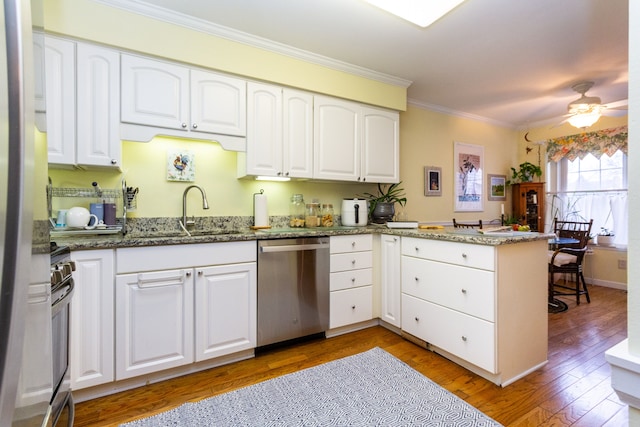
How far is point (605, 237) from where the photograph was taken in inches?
160

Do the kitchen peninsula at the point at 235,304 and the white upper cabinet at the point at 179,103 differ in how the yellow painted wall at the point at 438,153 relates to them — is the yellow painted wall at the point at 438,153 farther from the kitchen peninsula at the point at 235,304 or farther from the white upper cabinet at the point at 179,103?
the white upper cabinet at the point at 179,103

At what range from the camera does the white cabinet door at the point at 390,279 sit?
2.54m

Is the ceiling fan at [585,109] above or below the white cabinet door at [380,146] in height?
above

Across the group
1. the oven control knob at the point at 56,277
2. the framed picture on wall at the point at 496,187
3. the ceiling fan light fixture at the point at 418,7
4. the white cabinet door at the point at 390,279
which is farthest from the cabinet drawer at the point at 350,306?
the framed picture on wall at the point at 496,187

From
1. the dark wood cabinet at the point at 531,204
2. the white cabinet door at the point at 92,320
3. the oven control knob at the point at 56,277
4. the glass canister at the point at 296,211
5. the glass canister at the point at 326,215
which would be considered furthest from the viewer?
the dark wood cabinet at the point at 531,204

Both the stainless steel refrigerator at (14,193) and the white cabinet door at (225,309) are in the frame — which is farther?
the white cabinet door at (225,309)

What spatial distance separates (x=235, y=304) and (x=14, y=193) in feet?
6.07

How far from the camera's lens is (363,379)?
6.22 ft

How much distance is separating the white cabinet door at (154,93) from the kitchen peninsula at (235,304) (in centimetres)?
84

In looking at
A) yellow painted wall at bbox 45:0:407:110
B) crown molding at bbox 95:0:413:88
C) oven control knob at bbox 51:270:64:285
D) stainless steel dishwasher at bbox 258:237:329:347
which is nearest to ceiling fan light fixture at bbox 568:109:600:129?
crown molding at bbox 95:0:413:88

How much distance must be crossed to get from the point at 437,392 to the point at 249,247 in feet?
5.12

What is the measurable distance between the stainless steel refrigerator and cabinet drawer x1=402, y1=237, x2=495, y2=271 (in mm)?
2045

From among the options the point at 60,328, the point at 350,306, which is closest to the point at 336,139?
the point at 350,306

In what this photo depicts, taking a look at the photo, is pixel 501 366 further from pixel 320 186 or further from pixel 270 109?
pixel 270 109
